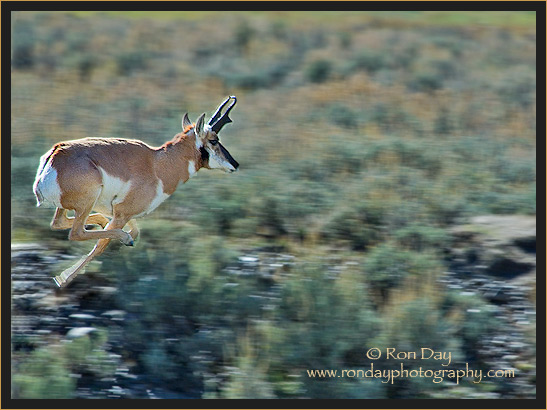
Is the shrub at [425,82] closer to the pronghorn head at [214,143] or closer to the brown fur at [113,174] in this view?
the pronghorn head at [214,143]

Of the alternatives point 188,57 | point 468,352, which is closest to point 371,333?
point 468,352

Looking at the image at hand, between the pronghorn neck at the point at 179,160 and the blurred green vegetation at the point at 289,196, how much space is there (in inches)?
49.4

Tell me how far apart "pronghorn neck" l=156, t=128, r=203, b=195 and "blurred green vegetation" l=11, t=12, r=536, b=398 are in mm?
1255

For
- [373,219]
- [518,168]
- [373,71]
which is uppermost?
[373,71]

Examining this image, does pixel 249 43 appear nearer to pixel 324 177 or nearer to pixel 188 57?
pixel 188 57

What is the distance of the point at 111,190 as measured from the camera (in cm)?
756

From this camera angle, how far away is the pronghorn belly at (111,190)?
7480 mm

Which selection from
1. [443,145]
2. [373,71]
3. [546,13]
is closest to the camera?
[546,13]

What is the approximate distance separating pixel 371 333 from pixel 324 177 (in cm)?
479

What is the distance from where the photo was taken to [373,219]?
10766mm

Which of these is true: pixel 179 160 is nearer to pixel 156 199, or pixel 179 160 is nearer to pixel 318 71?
pixel 156 199

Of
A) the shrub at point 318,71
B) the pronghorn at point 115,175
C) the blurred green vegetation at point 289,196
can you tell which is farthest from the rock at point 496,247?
the shrub at point 318,71

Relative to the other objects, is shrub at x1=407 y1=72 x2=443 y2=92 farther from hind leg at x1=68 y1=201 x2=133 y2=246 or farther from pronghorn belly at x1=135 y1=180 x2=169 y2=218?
hind leg at x1=68 y1=201 x2=133 y2=246

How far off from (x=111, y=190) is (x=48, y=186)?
625 mm
